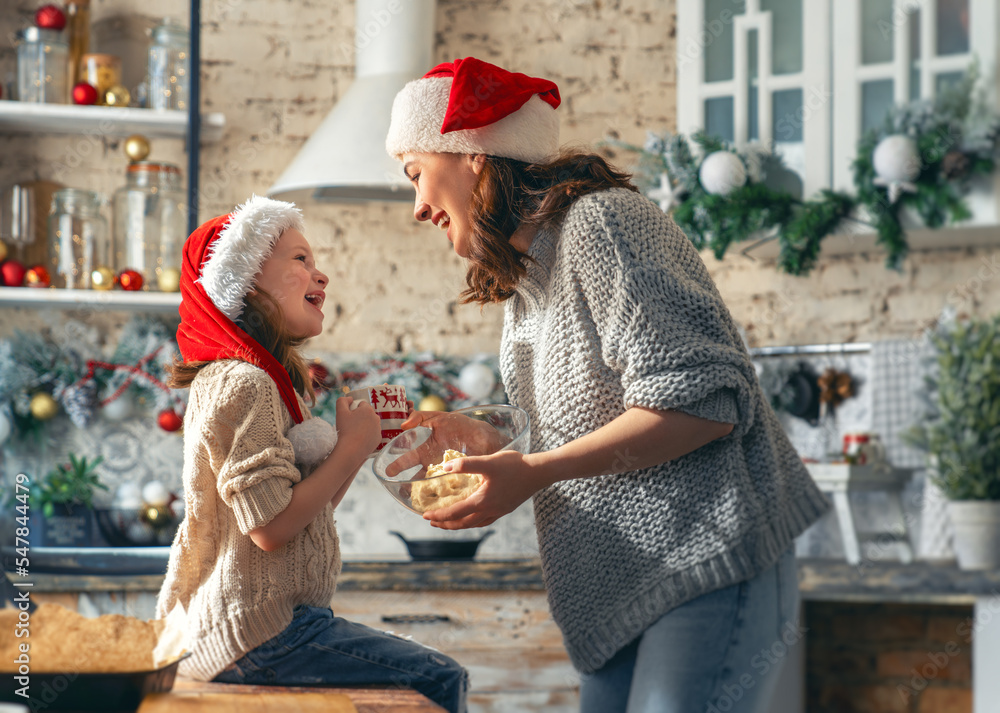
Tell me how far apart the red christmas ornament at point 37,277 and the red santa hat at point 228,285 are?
1.39m

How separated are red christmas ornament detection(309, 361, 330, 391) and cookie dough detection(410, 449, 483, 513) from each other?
1.70 meters

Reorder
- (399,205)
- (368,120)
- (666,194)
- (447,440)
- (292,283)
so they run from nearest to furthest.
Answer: (447,440) → (292,283) → (368,120) → (666,194) → (399,205)

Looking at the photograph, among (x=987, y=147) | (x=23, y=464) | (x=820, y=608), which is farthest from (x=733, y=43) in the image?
(x=23, y=464)

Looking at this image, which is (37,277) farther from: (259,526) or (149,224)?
(259,526)

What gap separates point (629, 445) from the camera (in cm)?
110

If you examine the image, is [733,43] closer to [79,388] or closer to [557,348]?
[557,348]

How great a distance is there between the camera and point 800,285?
303 centimetres

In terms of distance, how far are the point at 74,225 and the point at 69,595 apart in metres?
1.04

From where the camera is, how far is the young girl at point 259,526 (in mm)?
1271

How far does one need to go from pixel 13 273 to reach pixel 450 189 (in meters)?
1.87

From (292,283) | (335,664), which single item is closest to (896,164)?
(292,283)

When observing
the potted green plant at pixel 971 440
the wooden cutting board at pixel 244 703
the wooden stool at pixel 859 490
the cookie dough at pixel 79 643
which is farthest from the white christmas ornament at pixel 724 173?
the cookie dough at pixel 79 643

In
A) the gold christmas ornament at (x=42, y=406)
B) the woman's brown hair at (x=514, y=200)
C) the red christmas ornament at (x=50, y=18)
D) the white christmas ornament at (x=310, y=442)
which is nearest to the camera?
the woman's brown hair at (x=514, y=200)

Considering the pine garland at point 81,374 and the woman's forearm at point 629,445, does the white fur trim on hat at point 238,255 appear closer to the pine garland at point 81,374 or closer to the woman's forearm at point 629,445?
the woman's forearm at point 629,445
